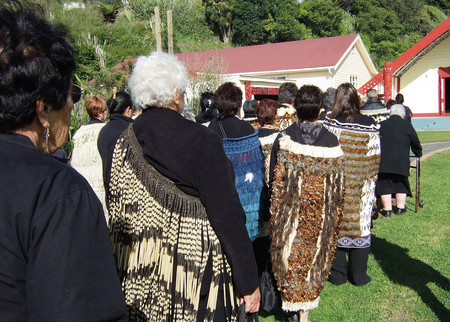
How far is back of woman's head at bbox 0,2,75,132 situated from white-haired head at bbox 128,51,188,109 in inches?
35.7

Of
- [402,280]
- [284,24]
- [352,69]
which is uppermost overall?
[284,24]

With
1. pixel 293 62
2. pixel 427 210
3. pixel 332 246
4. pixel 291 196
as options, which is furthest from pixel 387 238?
pixel 293 62

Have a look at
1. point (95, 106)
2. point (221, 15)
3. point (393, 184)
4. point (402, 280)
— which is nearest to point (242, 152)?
point (95, 106)

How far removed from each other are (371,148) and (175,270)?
291 centimetres

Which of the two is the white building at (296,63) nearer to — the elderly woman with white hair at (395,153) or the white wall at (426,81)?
the white wall at (426,81)

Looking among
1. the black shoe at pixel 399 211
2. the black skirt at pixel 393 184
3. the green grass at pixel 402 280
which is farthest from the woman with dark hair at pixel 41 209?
the black shoe at pixel 399 211

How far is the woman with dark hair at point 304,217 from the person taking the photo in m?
3.30

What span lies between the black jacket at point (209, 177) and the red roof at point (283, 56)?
1951cm

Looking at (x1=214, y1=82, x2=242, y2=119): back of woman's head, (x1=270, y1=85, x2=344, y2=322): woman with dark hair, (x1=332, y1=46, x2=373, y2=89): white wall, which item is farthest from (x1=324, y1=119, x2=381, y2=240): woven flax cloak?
(x1=332, y1=46, x2=373, y2=89): white wall

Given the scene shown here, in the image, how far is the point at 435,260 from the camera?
15.7 feet

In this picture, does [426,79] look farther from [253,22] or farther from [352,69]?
[253,22]

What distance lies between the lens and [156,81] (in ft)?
7.44

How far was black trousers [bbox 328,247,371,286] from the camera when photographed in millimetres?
4312

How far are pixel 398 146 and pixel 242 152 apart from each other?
3415mm
